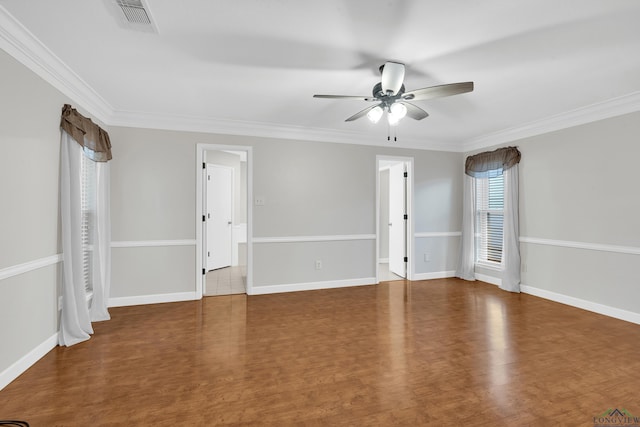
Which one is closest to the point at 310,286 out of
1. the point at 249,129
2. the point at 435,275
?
the point at 435,275

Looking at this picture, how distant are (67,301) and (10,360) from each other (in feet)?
2.12

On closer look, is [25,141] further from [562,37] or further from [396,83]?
[562,37]

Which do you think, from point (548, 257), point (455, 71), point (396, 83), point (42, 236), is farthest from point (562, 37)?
point (42, 236)

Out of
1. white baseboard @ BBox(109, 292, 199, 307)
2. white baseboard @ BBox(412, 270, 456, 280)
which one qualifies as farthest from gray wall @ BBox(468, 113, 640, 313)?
white baseboard @ BBox(109, 292, 199, 307)

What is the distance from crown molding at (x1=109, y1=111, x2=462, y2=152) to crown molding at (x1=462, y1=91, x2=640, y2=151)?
2.91ft

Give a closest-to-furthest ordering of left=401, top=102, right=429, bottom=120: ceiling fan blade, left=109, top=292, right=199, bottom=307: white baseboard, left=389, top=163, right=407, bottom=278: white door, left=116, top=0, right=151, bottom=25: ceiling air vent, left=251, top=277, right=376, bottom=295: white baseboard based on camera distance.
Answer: left=116, top=0, right=151, bottom=25: ceiling air vent
left=401, top=102, right=429, bottom=120: ceiling fan blade
left=109, top=292, right=199, bottom=307: white baseboard
left=251, top=277, right=376, bottom=295: white baseboard
left=389, top=163, right=407, bottom=278: white door

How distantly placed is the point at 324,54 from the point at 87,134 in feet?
8.13

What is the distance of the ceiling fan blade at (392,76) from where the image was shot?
8.20 feet

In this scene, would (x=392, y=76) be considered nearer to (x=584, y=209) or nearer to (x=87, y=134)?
(x=87, y=134)

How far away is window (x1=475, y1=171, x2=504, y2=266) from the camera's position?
5008mm

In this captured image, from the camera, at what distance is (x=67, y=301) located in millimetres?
2791

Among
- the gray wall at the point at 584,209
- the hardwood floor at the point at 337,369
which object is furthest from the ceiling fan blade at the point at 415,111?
the gray wall at the point at 584,209

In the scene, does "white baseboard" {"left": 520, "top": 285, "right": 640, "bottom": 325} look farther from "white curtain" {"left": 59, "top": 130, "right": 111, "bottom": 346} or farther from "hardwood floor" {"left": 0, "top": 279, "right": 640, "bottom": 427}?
"white curtain" {"left": 59, "top": 130, "right": 111, "bottom": 346}

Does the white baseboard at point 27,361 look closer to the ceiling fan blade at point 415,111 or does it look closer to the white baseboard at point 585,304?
the ceiling fan blade at point 415,111
